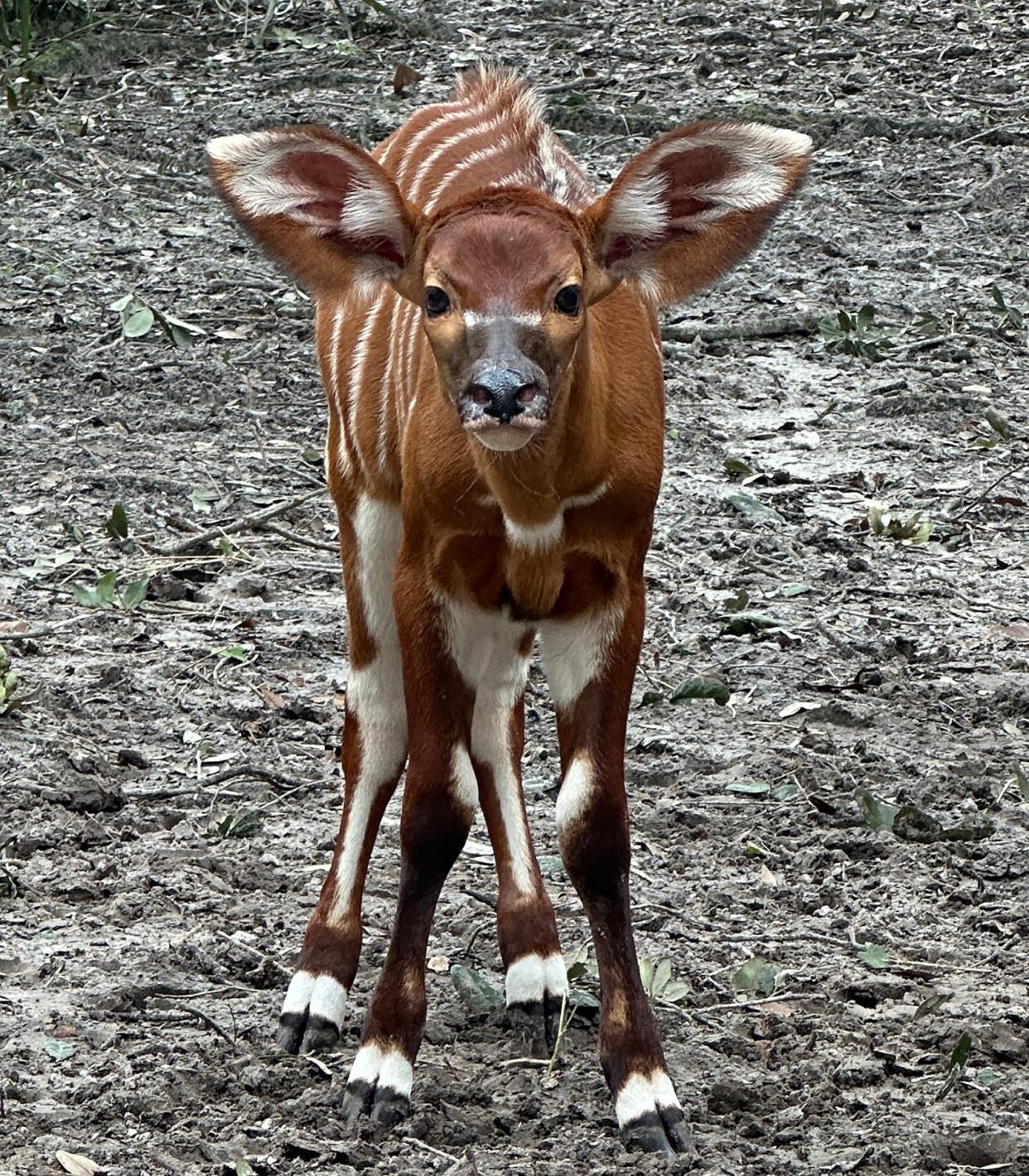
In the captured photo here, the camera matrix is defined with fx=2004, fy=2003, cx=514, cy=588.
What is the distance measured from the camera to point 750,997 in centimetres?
472

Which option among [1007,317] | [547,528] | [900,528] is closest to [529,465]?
[547,528]

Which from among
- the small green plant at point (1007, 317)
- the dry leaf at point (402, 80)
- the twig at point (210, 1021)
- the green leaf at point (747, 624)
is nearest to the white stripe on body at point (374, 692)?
the twig at point (210, 1021)

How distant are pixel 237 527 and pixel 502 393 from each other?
12.6 ft

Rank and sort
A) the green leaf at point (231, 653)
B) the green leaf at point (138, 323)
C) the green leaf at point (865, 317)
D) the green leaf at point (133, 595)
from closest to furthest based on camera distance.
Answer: the green leaf at point (231, 653), the green leaf at point (133, 595), the green leaf at point (138, 323), the green leaf at point (865, 317)

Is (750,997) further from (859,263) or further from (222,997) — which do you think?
(859,263)

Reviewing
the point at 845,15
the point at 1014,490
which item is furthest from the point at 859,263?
the point at 845,15

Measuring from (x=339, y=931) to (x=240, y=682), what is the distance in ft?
5.75

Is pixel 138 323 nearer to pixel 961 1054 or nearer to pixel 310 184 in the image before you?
pixel 310 184

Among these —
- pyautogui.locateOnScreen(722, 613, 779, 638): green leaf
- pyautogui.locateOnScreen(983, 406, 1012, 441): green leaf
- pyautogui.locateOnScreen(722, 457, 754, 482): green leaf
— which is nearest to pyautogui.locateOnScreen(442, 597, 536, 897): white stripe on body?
pyautogui.locateOnScreen(722, 613, 779, 638): green leaf

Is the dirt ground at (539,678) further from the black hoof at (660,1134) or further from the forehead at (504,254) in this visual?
the forehead at (504,254)

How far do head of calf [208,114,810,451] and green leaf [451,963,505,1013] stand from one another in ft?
4.84

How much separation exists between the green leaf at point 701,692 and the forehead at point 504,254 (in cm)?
254

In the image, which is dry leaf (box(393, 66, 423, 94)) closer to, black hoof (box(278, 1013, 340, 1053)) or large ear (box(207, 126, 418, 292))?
large ear (box(207, 126, 418, 292))

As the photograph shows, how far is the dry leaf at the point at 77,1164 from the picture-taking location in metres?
3.93
